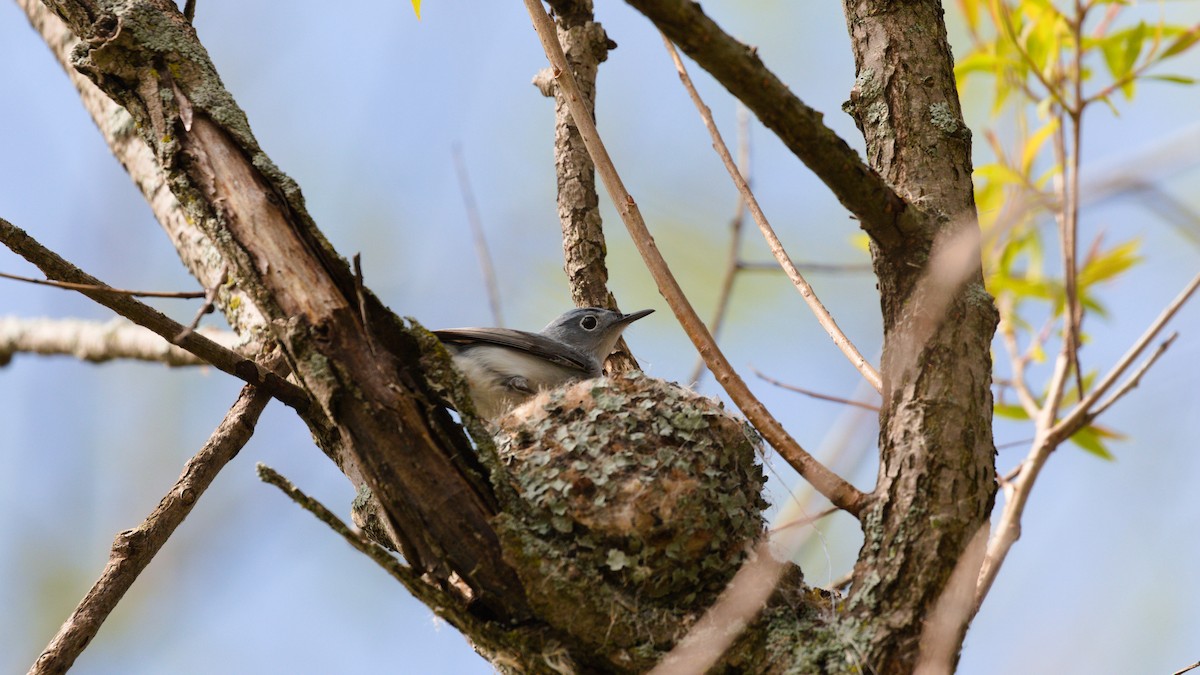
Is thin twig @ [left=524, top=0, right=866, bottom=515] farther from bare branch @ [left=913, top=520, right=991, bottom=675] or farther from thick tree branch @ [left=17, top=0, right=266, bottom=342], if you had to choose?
thick tree branch @ [left=17, top=0, right=266, bottom=342]

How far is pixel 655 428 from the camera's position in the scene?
3.16 metres

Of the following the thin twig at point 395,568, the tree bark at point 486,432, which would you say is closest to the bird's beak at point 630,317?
the tree bark at point 486,432

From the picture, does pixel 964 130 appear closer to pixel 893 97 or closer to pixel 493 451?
pixel 893 97

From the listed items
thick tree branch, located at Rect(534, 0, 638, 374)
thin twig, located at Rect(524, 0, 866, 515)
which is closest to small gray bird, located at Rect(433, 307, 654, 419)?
thick tree branch, located at Rect(534, 0, 638, 374)

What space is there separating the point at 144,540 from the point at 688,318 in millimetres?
1618

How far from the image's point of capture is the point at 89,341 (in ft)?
15.4

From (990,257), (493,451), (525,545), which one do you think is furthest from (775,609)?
(990,257)

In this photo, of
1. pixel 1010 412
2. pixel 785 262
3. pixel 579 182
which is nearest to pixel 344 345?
pixel 785 262

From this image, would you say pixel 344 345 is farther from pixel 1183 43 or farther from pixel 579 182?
pixel 1183 43

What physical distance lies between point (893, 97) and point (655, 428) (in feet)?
3.87

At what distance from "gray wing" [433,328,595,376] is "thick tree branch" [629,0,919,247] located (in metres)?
2.27

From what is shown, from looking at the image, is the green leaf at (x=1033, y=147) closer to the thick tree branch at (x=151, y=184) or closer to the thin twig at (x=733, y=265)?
the thin twig at (x=733, y=265)

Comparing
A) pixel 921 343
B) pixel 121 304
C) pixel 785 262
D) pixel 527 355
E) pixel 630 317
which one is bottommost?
pixel 921 343

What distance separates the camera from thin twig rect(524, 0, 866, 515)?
2564 mm
